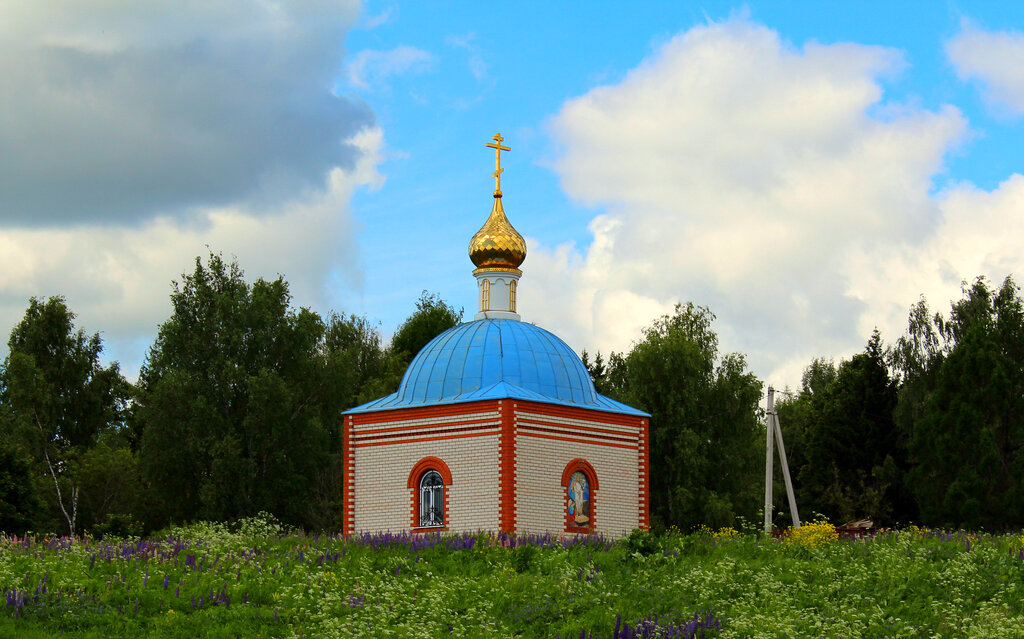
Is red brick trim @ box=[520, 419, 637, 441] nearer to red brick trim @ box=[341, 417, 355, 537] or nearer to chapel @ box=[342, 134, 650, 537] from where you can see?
chapel @ box=[342, 134, 650, 537]

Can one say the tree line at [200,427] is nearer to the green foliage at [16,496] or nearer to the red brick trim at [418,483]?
the green foliage at [16,496]

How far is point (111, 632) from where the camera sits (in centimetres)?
1505

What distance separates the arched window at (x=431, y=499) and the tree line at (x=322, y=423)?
9165 millimetres

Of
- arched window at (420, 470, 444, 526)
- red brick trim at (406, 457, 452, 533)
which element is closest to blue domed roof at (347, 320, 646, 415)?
red brick trim at (406, 457, 452, 533)

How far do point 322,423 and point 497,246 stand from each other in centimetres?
1284

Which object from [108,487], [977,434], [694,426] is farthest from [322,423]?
[977,434]

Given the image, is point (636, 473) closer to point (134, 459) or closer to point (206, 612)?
point (206, 612)

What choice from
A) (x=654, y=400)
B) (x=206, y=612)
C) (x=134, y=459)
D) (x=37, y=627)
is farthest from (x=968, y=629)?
(x=134, y=459)

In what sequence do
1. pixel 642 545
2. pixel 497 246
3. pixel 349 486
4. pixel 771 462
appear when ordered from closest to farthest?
1. pixel 642 545
2. pixel 349 486
3. pixel 771 462
4. pixel 497 246

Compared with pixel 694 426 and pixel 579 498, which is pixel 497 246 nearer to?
pixel 579 498

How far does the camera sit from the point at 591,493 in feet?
86.1

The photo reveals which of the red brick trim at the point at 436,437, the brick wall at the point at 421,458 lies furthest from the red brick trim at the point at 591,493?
the red brick trim at the point at 436,437

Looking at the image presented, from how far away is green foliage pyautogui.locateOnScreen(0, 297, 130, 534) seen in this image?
41.4 m

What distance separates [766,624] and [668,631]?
44.6 inches
